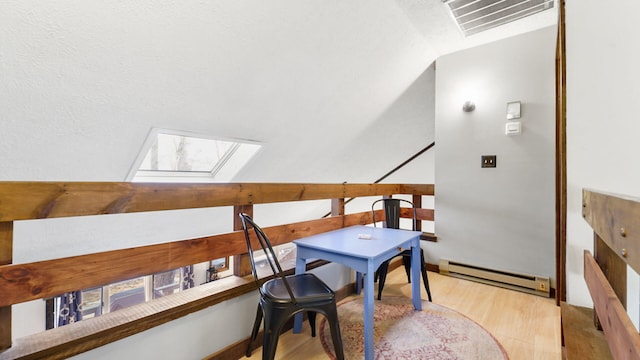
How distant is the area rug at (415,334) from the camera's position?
1676 mm

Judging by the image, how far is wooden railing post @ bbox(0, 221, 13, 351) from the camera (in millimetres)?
989

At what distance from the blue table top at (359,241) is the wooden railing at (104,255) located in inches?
16.9

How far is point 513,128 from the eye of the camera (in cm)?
271

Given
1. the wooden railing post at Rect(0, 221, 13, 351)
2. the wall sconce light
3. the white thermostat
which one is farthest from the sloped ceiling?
the wooden railing post at Rect(0, 221, 13, 351)

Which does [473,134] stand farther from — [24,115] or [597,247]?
[24,115]

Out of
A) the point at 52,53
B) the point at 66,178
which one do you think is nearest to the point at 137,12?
the point at 52,53

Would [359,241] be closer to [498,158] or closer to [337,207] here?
[337,207]

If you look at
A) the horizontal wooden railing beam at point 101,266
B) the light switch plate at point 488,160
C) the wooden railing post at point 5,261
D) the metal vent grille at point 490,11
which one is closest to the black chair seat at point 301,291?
the horizontal wooden railing beam at point 101,266

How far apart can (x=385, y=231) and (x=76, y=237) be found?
2.89 m

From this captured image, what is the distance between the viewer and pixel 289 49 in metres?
2.31

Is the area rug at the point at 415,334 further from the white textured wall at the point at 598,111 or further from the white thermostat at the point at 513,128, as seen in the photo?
the white thermostat at the point at 513,128

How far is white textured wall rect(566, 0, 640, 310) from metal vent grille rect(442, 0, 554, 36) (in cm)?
99

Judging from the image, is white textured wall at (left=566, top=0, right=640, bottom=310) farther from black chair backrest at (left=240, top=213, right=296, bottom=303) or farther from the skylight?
the skylight

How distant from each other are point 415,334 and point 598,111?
1509mm
